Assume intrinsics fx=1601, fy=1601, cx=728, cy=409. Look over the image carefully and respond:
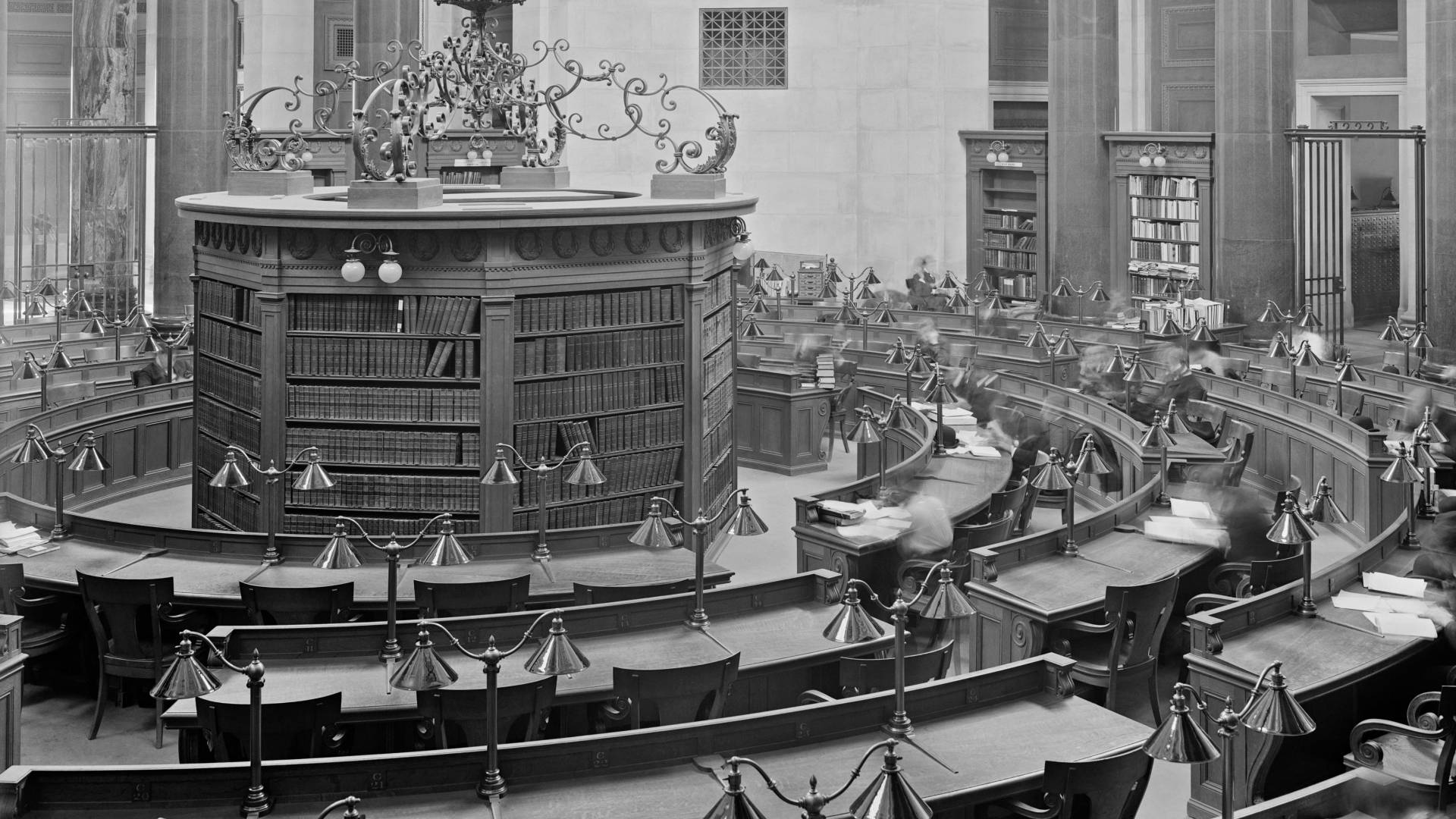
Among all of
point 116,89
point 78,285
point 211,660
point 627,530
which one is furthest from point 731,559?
point 116,89

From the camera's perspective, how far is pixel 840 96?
2573 centimetres

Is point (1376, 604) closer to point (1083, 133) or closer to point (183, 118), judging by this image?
point (1083, 133)

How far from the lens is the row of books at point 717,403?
12.5 m

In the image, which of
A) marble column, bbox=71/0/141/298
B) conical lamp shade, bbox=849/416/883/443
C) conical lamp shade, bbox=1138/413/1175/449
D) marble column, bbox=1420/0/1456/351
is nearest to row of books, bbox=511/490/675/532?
conical lamp shade, bbox=849/416/883/443

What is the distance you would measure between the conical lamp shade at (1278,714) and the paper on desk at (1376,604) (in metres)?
3.04

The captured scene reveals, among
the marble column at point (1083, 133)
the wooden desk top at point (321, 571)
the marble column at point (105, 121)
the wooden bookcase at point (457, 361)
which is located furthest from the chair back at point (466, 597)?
the marble column at point (105, 121)

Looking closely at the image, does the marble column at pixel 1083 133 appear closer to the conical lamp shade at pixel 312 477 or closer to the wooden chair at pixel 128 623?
Result: the conical lamp shade at pixel 312 477

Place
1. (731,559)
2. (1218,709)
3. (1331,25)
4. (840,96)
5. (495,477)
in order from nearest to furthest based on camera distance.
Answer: (1218,709) → (495,477) → (731,559) → (1331,25) → (840,96)

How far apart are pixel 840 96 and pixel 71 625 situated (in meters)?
18.3

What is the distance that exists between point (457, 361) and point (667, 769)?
5613mm

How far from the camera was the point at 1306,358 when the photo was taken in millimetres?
13977

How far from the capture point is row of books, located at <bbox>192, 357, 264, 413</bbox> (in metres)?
11.7

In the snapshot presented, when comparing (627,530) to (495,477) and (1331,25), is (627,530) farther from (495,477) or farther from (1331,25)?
(1331,25)

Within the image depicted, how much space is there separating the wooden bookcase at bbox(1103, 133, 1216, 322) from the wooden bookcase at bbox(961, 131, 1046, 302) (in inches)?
58.9
